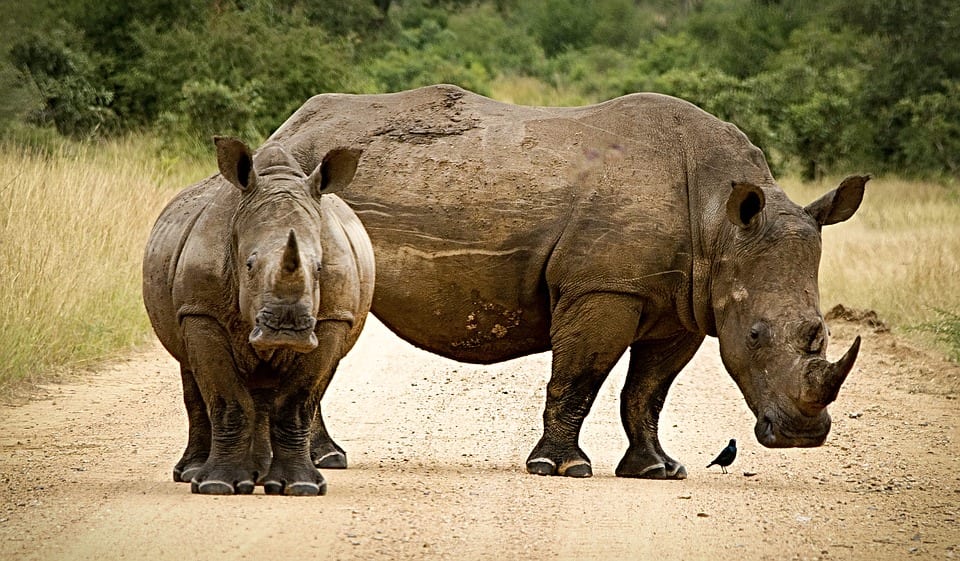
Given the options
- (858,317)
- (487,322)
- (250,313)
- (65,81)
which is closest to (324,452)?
(487,322)

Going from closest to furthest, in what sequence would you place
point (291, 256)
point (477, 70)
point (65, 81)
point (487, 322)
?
point (291, 256) → point (487, 322) → point (65, 81) → point (477, 70)

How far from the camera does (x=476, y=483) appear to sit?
25.3 ft

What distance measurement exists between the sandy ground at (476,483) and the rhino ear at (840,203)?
1.37 meters

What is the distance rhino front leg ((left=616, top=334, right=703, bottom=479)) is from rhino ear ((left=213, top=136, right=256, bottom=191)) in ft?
8.60

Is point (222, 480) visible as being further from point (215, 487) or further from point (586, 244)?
point (586, 244)

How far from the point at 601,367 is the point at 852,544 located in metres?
2.10

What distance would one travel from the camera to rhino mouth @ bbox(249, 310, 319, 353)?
6.46 metres

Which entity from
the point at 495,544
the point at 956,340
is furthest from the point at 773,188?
the point at 956,340

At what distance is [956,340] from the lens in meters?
13.0

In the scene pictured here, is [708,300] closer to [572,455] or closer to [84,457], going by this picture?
[572,455]

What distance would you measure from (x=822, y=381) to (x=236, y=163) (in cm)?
289

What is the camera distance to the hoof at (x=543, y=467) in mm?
8211

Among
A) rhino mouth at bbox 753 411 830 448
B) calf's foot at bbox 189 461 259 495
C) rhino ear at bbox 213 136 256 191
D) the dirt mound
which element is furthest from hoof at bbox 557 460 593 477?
the dirt mound

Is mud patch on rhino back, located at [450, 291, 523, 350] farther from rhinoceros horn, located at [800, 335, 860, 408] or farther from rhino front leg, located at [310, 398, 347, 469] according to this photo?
rhinoceros horn, located at [800, 335, 860, 408]
